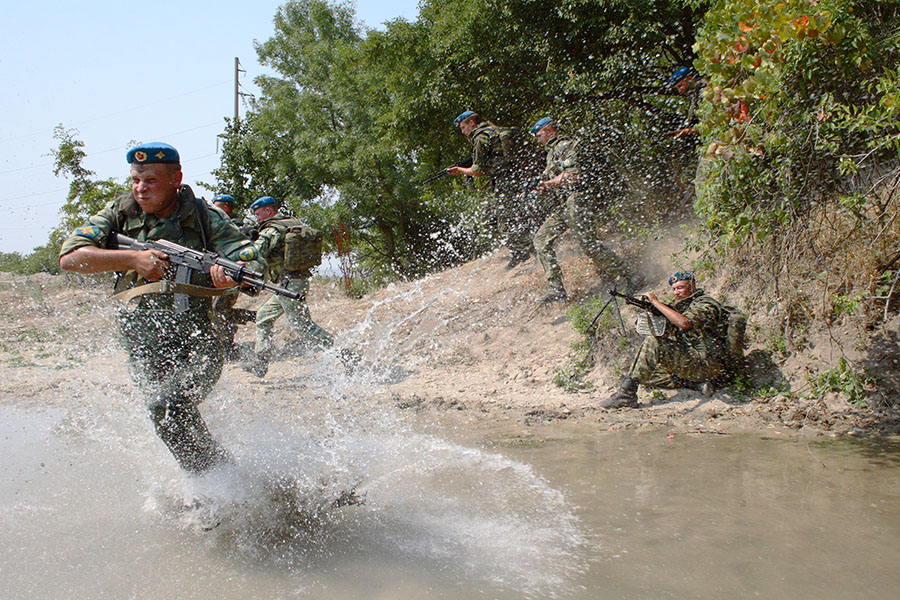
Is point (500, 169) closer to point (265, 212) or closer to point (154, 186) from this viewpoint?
point (265, 212)

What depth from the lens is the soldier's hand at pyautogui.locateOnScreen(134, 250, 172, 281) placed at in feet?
10.3

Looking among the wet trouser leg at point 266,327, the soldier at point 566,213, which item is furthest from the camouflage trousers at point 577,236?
the wet trouser leg at point 266,327

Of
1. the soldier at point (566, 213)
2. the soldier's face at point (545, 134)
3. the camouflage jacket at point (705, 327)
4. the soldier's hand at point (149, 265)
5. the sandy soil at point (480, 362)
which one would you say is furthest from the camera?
the soldier's face at point (545, 134)

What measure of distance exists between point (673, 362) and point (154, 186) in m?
4.03

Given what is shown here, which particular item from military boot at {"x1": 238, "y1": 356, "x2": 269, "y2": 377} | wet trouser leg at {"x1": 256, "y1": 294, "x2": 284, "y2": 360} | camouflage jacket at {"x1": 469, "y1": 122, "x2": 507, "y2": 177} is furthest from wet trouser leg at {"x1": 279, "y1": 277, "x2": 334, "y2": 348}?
camouflage jacket at {"x1": 469, "y1": 122, "x2": 507, "y2": 177}

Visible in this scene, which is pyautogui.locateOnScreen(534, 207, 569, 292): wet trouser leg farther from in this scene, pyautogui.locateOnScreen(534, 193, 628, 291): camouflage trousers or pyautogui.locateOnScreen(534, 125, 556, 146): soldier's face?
pyautogui.locateOnScreen(534, 125, 556, 146): soldier's face

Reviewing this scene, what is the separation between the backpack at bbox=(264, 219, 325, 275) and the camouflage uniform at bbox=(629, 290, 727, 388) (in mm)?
3891

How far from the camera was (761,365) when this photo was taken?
5.59 m

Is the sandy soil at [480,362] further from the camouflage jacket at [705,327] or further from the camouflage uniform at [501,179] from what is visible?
the camouflage uniform at [501,179]

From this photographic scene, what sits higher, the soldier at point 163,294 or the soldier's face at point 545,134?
the soldier's face at point 545,134

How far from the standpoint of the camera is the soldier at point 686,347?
5.42m

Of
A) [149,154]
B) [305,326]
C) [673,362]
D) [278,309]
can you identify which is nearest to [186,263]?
[149,154]

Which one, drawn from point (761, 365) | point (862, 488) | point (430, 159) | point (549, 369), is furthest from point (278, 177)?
point (862, 488)

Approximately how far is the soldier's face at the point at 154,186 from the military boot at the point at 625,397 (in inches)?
148
